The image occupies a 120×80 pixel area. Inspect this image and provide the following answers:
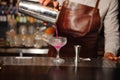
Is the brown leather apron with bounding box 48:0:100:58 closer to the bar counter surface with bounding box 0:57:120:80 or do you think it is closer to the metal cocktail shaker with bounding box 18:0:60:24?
the metal cocktail shaker with bounding box 18:0:60:24

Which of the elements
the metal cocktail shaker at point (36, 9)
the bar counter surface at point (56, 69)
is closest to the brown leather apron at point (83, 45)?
the metal cocktail shaker at point (36, 9)

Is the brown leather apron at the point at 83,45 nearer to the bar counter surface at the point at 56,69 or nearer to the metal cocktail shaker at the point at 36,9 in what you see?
the metal cocktail shaker at the point at 36,9

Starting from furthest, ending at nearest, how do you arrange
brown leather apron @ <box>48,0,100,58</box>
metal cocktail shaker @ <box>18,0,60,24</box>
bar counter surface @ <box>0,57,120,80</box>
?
brown leather apron @ <box>48,0,100,58</box> < metal cocktail shaker @ <box>18,0,60,24</box> < bar counter surface @ <box>0,57,120,80</box>

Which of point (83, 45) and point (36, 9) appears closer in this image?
point (36, 9)

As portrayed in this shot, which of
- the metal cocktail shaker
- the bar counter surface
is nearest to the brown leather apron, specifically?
the metal cocktail shaker

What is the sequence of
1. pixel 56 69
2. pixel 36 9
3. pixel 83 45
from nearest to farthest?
1. pixel 56 69
2. pixel 36 9
3. pixel 83 45

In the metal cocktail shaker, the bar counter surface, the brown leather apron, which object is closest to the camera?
the bar counter surface

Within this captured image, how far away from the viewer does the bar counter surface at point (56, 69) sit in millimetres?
1438

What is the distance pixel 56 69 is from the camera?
5.35 feet

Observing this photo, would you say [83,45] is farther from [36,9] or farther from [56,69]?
[56,69]

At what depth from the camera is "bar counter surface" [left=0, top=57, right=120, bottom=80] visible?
4.72ft

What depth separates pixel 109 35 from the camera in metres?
2.39

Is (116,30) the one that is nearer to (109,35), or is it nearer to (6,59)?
(109,35)

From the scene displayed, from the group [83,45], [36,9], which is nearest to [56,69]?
[36,9]
